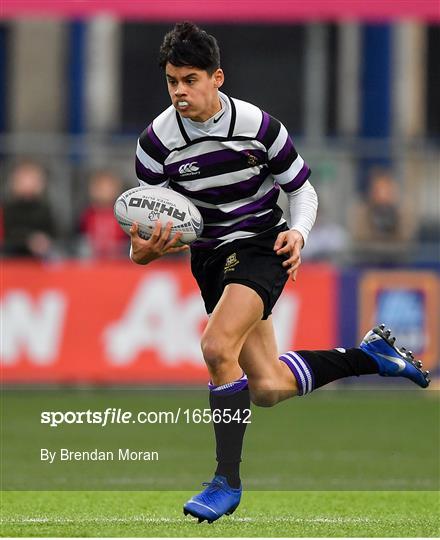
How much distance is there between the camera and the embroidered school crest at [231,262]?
22.7ft

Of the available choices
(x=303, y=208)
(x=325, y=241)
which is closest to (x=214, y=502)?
(x=303, y=208)

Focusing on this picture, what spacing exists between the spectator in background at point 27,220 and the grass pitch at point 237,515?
5.90m

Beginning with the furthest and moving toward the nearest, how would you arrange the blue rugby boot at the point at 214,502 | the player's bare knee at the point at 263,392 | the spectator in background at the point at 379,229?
the spectator in background at the point at 379,229 < the player's bare knee at the point at 263,392 < the blue rugby boot at the point at 214,502

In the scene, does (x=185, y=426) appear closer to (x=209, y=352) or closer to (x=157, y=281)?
(x=157, y=281)

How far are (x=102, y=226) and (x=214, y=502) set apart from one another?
760 centimetres

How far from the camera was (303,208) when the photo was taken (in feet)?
23.2

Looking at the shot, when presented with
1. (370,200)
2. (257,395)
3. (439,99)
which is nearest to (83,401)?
(370,200)

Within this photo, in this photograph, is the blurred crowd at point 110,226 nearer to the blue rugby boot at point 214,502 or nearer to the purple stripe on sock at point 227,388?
the purple stripe on sock at point 227,388

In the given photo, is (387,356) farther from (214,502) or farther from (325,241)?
(325,241)

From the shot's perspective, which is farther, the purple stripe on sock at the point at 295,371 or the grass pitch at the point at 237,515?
the purple stripe on sock at the point at 295,371

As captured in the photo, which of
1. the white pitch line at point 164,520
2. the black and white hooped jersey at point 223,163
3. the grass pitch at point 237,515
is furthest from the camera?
the black and white hooped jersey at point 223,163

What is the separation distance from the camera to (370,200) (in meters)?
14.2

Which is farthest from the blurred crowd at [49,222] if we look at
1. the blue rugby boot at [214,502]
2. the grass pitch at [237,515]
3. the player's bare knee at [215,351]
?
the blue rugby boot at [214,502]

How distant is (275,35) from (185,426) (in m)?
10.3
